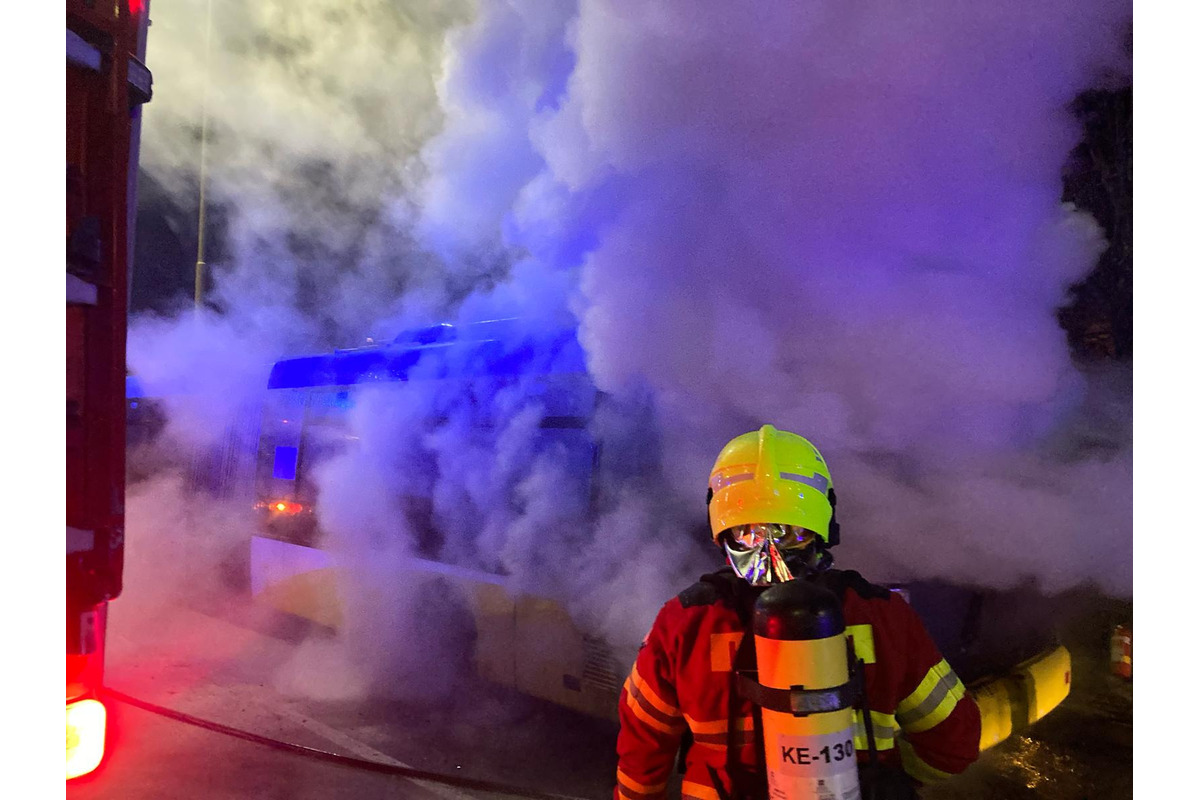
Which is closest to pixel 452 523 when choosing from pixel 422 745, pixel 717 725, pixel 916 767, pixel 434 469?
pixel 434 469

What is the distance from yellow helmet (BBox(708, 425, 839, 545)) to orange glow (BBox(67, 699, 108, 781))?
1.85 m

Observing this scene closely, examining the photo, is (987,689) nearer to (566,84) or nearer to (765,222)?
(765,222)

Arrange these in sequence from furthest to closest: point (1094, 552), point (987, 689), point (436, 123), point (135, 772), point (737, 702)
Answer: point (436, 123)
point (135, 772)
point (1094, 552)
point (987, 689)
point (737, 702)

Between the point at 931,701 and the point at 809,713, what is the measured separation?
1.77 ft

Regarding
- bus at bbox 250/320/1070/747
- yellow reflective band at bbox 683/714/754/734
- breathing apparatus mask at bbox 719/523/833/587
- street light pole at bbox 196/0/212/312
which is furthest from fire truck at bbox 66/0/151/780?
street light pole at bbox 196/0/212/312

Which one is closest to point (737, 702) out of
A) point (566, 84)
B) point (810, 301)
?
point (810, 301)

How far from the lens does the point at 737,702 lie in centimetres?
178

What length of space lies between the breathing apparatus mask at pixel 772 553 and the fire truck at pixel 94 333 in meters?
1.78

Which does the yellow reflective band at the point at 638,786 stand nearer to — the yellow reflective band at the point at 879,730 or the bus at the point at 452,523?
the yellow reflective band at the point at 879,730

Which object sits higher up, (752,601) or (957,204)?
(957,204)

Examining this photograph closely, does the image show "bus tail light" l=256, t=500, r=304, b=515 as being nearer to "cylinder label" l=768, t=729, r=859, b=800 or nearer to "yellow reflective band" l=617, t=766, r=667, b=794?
"yellow reflective band" l=617, t=766, r=667, b=794

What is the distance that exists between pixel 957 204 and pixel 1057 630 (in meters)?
2.54

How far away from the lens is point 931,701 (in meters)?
1.83

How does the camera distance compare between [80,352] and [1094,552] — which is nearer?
[80,352]
